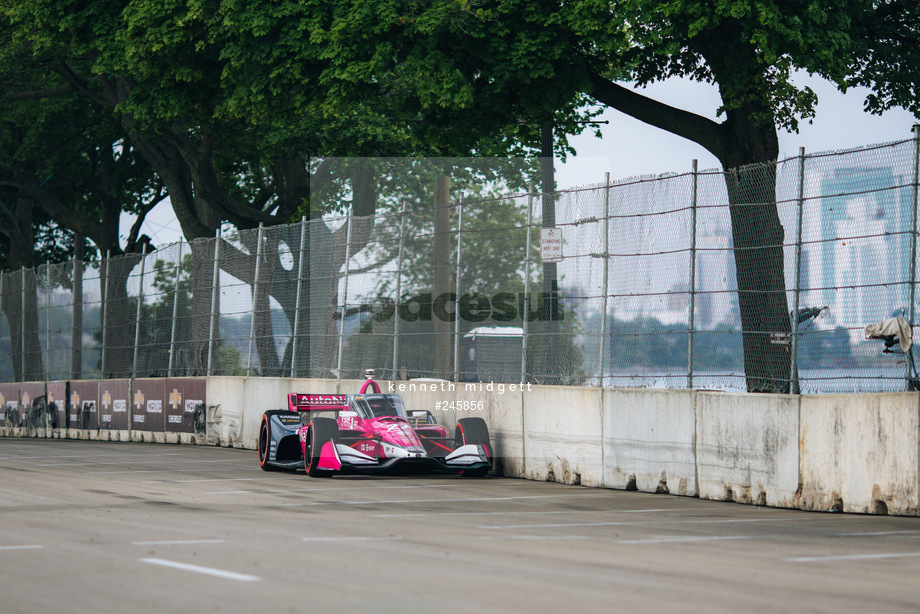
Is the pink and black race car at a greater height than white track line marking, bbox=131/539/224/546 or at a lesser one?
greater

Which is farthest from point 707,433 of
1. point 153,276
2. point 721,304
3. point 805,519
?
point 153,276

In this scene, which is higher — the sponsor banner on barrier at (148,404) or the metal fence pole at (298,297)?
the metal fence pole at (298,297)

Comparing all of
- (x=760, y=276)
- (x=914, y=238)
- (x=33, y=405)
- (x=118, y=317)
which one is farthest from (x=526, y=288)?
(x=33, y=405)

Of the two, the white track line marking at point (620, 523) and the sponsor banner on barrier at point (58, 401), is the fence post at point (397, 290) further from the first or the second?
the sponsor banner on barrier at point (58, 401)

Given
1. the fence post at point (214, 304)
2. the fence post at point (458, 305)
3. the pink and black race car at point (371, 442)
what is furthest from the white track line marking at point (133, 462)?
the fence post at point (214, 304)

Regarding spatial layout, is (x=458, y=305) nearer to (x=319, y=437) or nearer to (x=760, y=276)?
(x=319, y=437)

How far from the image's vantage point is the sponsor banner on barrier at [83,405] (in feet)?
95.5

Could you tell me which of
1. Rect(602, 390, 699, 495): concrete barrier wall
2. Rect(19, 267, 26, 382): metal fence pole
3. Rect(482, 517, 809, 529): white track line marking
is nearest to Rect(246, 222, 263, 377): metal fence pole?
Rect(602, 390, 699, 495): concrete barrier wall

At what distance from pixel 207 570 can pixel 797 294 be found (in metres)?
7.92

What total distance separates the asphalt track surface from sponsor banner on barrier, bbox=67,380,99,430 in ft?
47.7

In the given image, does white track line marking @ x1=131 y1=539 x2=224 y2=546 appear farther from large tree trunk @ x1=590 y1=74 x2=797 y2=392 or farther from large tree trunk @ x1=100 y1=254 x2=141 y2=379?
large tree trunk @ x1=100 y1=254 x2=141 y2=379

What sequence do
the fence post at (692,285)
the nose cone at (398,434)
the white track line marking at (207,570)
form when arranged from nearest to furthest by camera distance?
the white track line marking at (207,570) → the fence post at (692,285) → the nose cone at (398,434)

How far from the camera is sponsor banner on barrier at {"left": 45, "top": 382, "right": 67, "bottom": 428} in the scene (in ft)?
101

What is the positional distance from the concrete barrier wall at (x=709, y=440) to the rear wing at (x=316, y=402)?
1841 millimetres
